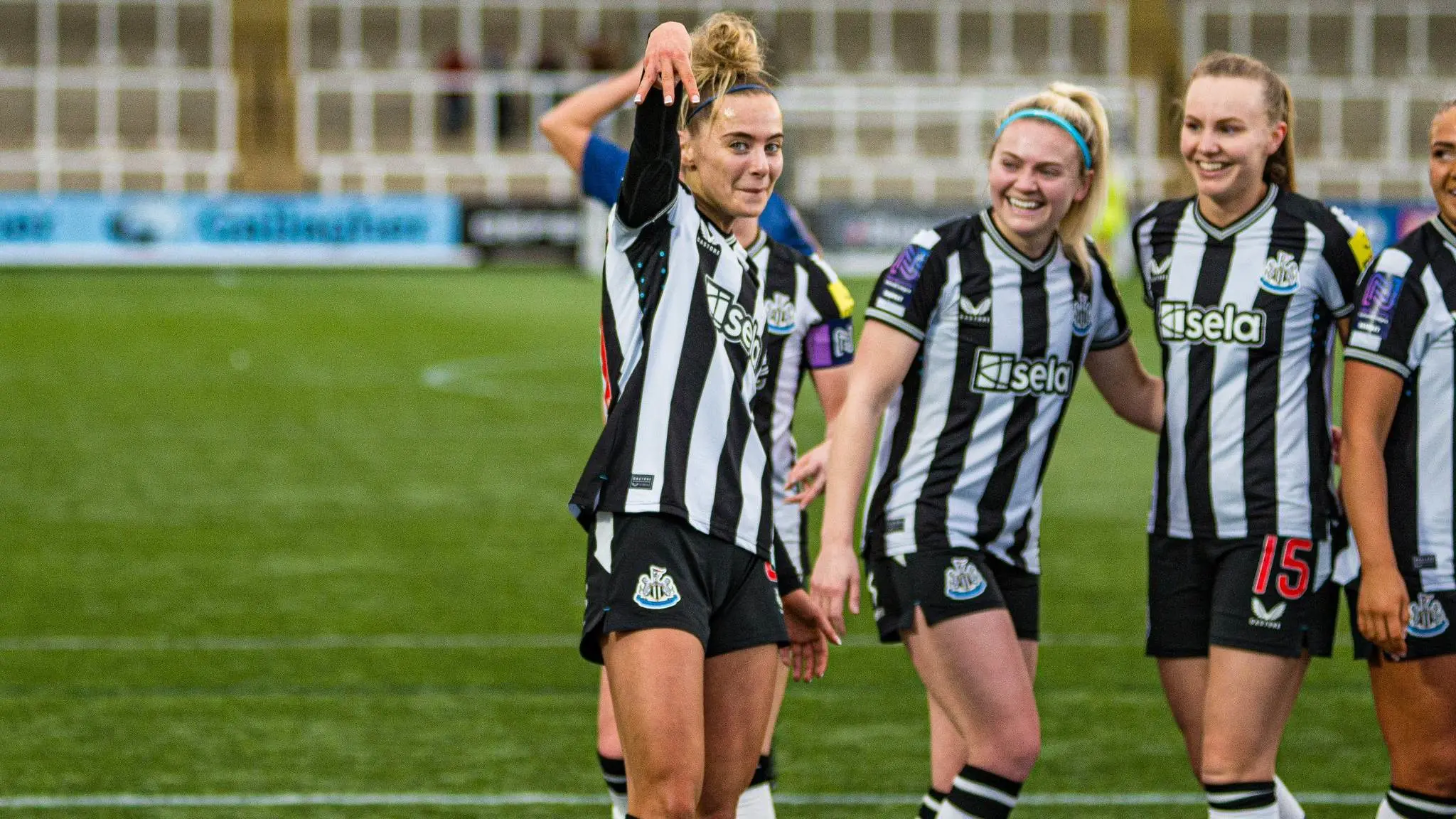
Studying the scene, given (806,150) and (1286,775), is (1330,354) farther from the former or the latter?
(806,150)

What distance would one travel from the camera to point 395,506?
1102cm

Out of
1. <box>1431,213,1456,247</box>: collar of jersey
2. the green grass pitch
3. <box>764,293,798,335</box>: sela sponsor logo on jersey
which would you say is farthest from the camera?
the green grass pitch

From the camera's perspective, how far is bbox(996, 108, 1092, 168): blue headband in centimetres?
459

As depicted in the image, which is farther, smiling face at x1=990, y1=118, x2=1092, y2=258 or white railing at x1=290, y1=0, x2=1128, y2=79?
white railing at x1=290, y1=0, x2=1128, y2=79

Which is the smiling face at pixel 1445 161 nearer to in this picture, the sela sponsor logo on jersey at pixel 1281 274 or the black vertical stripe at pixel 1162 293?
the sela sponsor logo on jersey at pixel 1281 274

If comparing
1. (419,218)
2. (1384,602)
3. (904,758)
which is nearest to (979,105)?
(419,218)

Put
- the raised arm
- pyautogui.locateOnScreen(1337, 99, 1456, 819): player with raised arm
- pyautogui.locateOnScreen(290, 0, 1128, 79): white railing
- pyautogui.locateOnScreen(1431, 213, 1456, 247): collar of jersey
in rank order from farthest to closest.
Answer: pyautogui.locateOnScreen(290, 0, 1128, 79): white railing < pyautogui.locateOnScreen(1431, 213, 1456, 247): collar of jersey < pyautogui.locateOnScreen(1337, 99, 1456, 819): player with raised arm < the raised arm

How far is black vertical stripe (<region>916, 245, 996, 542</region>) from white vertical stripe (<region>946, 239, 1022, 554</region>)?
1 centimetres

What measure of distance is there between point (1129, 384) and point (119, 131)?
93.2 feet

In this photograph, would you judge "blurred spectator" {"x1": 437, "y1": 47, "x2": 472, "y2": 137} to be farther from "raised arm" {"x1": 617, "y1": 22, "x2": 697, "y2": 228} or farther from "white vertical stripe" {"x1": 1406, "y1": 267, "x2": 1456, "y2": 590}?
"raised arm" {"x1": 617, "y1": 22, "x2": 697, "y2": 228}

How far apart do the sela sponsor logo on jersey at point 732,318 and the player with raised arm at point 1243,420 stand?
3.71ft

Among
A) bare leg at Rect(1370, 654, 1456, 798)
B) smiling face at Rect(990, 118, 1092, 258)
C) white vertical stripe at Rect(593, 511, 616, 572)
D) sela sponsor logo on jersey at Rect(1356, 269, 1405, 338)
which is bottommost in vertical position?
bare leg at Rect(1370, 654, 1456, 798)

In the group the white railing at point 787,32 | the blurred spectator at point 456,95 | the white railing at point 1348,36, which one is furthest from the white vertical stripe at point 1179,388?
the white railing at point 1348,36

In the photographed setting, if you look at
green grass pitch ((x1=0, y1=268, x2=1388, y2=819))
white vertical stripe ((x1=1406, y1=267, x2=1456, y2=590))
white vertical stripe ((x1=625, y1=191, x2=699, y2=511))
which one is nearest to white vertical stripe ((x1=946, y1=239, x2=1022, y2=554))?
white vertical stripe ((x1=1406, y1=267, x2=1456, y2=590))
